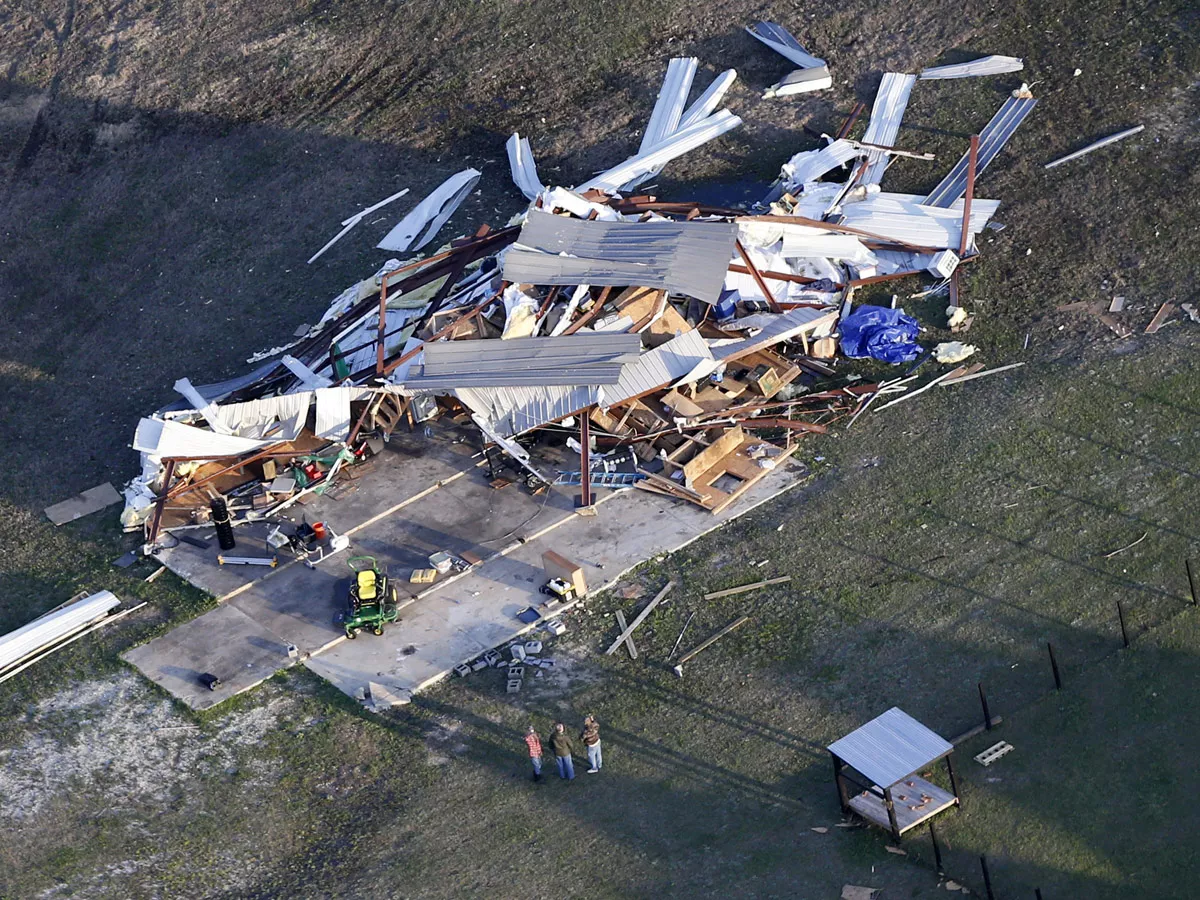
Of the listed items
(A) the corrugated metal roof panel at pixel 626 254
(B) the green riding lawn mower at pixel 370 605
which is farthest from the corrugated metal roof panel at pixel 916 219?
(B) the green riding lawn mower at pixel 370 605

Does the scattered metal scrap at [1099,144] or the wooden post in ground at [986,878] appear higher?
the scattered metal scrap at [1099,144]

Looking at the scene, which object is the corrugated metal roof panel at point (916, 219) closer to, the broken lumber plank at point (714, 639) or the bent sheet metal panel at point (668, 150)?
the bent sheet metal panel at point (668, 150)

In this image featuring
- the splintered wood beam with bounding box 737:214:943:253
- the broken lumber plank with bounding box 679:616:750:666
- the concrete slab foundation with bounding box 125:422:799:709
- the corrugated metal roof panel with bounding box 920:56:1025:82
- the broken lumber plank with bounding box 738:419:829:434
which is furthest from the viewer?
the corrugated metal roof panel with bounding box 920:56:1025:82

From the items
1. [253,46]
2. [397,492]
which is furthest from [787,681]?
[253,46]

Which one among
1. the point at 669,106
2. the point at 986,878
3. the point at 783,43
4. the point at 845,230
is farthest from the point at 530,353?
the point at 783,43

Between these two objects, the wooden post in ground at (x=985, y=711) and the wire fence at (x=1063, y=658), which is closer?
the wooden post in ground at (x=985, y=711)

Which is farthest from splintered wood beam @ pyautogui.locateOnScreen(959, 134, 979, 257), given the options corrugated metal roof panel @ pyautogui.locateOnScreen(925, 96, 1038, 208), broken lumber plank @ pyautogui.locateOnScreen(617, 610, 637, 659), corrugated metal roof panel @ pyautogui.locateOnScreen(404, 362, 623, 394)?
broken lumber plank @ pyautogui.locateOnScreen(617, 610, 637, 659)

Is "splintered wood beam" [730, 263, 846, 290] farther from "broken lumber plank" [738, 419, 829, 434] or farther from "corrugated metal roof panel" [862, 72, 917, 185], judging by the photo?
"corrugated metal roof panel" [862, 72, 917, 185]

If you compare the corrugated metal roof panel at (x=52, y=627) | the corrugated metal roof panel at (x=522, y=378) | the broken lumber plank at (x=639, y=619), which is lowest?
the broken lumber plank at (x=639, y=619)

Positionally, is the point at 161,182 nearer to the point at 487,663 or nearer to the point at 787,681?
the point at 487,663
